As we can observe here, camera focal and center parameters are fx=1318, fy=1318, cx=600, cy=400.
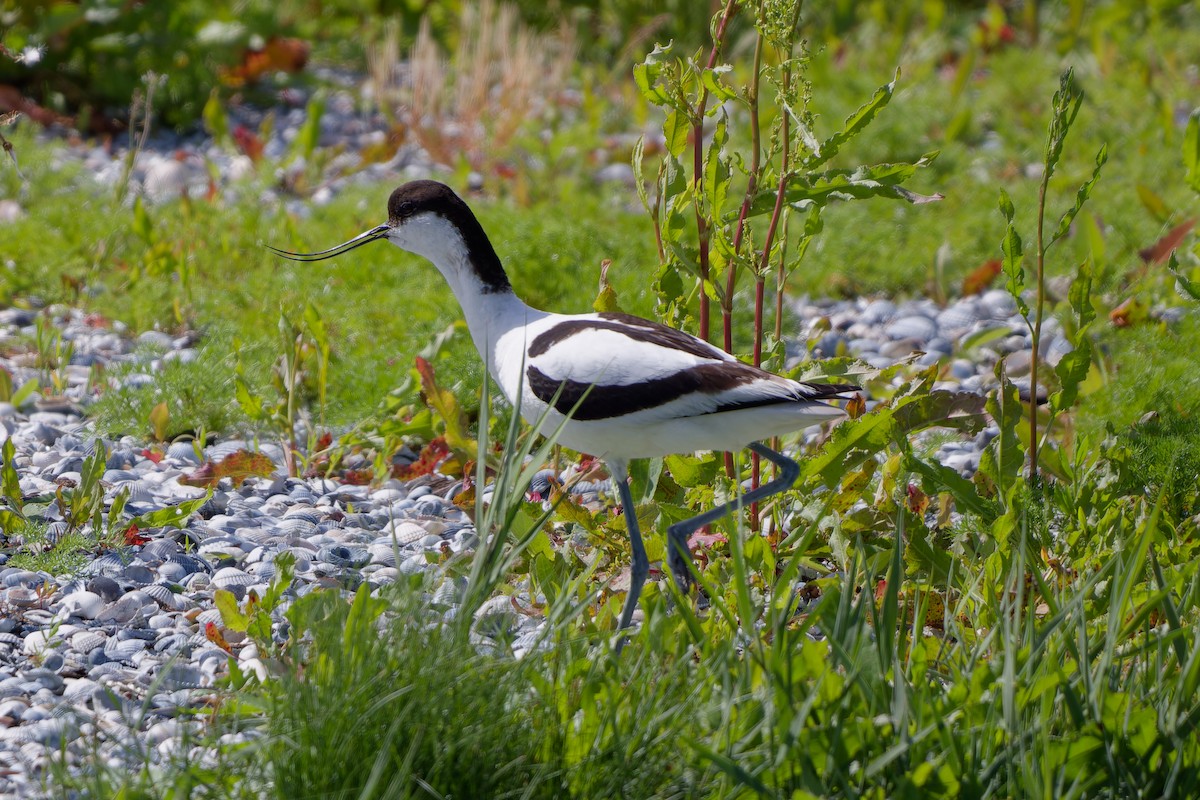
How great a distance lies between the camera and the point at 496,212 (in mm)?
5473

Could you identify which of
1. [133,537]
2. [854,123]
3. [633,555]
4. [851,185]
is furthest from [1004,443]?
[133,537]

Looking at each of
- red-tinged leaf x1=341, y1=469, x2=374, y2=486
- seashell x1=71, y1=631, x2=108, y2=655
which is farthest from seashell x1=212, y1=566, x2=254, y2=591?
red-tinged leaf x1=341, y1=469, x2=374, y2=486

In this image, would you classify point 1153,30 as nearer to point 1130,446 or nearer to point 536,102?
point 536,102

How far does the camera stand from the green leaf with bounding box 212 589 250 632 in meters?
2.74

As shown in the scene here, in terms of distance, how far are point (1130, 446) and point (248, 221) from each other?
3.59 m

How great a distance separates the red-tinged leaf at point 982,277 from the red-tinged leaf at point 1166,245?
0.54 meters

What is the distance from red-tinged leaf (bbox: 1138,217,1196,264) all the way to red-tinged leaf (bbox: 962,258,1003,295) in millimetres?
539

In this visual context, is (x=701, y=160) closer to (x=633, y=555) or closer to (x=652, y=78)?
(x=652, y=78)

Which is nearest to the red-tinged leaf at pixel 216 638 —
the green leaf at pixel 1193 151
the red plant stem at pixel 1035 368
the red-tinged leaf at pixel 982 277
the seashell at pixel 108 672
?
the seashell at pixel 108 672

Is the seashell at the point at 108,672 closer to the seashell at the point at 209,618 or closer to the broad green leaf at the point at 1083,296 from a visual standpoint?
the seashell at the point at 209,618

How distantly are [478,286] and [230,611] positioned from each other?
3.47 feet

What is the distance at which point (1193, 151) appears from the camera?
3.92 metres

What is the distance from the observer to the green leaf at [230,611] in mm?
2742

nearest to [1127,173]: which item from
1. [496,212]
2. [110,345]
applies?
[496,212]
